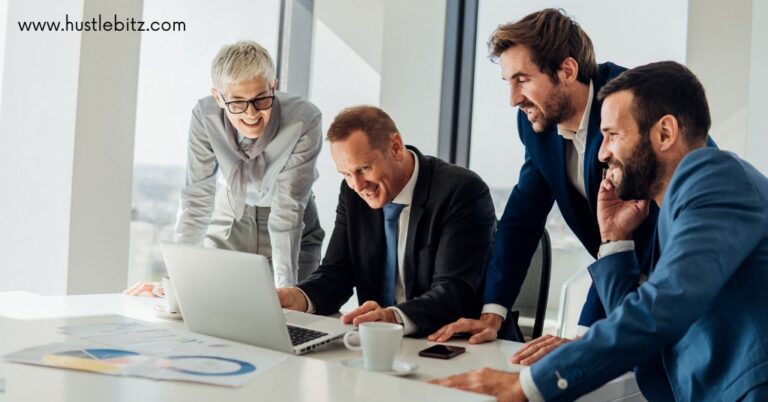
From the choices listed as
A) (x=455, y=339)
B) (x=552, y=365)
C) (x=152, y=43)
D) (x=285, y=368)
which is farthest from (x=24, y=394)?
(x=152, y=43)

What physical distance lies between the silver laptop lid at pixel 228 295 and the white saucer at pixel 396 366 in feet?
0.44

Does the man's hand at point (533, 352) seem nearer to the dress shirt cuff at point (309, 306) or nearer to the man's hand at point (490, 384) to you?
the man's hand at point (490, 384)

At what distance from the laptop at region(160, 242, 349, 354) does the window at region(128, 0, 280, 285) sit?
1856 mm

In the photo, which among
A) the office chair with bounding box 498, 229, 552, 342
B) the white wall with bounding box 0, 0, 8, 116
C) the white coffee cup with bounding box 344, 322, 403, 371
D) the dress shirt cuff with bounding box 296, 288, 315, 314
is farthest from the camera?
the white wall with bounding box 0, 0, 8, 116

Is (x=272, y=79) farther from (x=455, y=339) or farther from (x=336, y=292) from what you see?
(x=455, y=339)

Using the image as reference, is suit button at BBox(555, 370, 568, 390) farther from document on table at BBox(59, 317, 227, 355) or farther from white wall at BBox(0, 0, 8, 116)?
white wall at BBox(0, 0, 8, 116)

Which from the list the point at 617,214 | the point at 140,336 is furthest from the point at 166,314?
the point at 617,214

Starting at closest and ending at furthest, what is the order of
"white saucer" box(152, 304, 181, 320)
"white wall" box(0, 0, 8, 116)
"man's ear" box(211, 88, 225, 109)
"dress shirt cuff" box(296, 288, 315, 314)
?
"white saucer" box(152, 304, 181, 320)
"dress shirt cuff" box(296, 288, 315, 314)
"man's ear" box(211, 88, 225, 109)
"white wall" box(0, 0, 8, 116)

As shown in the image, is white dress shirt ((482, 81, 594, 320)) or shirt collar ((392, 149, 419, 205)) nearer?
white dress shirt ((482, 81, 594, 320))

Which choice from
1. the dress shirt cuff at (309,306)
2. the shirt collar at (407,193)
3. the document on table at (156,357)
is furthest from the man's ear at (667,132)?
the dress shirt cuff at (309,306)

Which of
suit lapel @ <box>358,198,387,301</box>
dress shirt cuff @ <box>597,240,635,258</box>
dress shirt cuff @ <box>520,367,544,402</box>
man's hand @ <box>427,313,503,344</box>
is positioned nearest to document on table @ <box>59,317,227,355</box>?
man's hand @ <box>427,313,503,344</box>

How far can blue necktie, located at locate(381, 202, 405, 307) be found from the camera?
2.32m

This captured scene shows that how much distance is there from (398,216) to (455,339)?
56 cm

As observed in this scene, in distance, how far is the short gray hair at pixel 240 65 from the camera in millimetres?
2547
